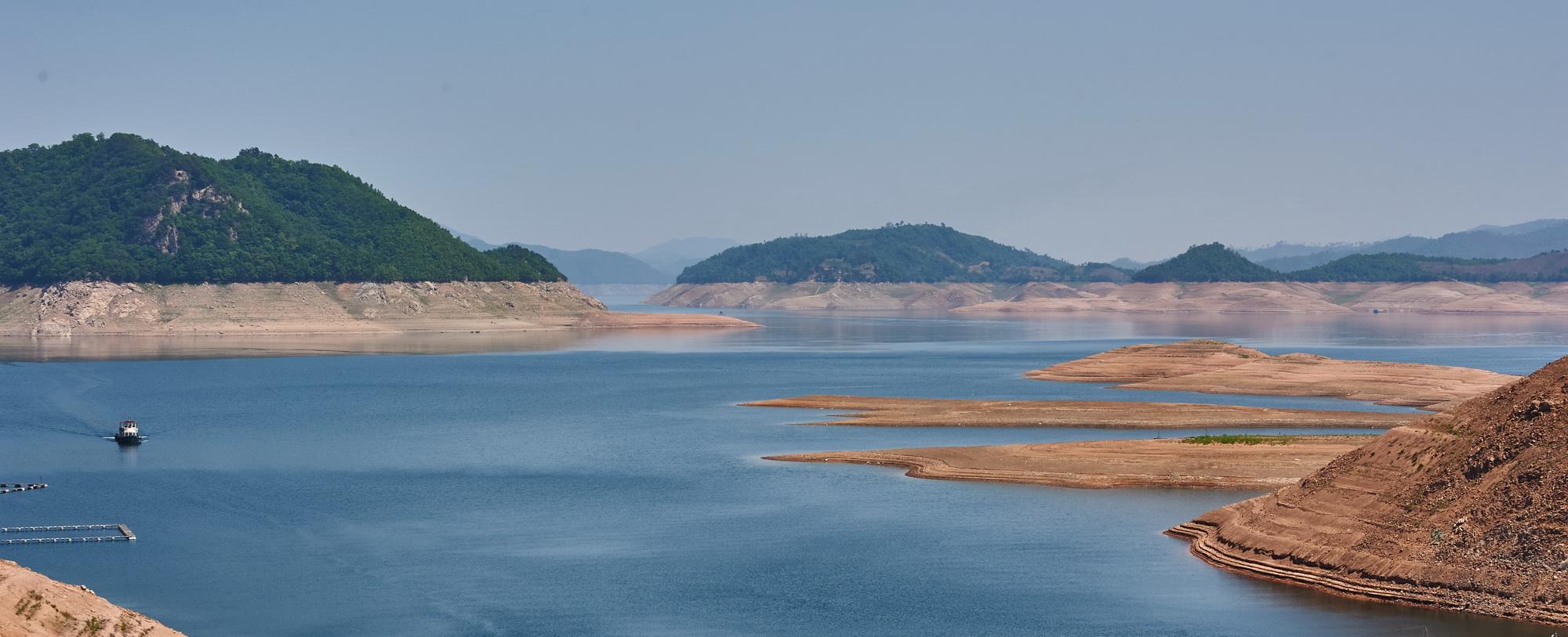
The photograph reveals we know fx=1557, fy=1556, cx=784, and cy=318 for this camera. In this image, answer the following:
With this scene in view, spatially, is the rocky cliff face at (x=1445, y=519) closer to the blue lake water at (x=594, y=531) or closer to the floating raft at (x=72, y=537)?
the blue lake water at (x=594, y=531)

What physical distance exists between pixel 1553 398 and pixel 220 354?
148m

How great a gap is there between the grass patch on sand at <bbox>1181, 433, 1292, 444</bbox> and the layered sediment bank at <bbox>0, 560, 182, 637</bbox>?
48.1 meters

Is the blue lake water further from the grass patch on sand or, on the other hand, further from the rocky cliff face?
the grass patch on sand

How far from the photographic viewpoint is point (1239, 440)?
66875 mm

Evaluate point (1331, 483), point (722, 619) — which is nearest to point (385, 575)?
point (722, 619)

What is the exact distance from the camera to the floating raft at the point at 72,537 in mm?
50344

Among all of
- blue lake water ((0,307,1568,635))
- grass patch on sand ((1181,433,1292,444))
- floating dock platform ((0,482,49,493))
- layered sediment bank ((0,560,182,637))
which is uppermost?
layered sediment bank ((0,560,182,637))

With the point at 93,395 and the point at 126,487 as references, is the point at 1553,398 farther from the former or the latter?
the point at 93,395

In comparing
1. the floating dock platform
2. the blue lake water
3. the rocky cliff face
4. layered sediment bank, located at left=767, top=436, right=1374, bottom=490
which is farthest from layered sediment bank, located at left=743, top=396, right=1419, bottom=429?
the floating dock platform

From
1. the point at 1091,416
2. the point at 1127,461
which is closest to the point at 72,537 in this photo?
the point at 1127,461

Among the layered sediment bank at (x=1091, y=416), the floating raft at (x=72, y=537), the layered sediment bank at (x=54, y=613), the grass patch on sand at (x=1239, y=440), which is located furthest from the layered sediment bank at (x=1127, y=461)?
the layered sediment bank at (x=54, y=613)

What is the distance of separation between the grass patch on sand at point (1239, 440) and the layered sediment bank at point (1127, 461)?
17cm

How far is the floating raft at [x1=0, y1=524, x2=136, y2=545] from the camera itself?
50344 mm

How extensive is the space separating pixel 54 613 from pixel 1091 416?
66.7 meters
